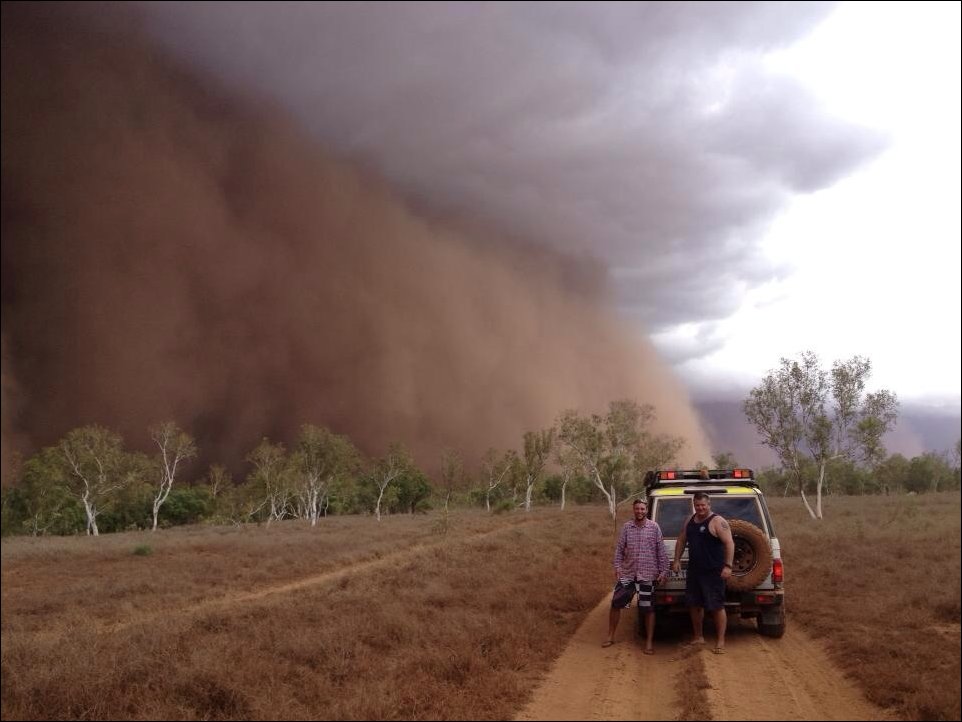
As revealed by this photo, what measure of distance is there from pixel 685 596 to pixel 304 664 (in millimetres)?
5073

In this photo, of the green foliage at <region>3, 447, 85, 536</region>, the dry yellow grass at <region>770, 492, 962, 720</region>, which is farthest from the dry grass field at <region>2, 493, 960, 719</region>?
the green foliage at <region>3, 447, 85, 536</region>

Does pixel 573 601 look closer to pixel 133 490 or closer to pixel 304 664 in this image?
pixel 304 664

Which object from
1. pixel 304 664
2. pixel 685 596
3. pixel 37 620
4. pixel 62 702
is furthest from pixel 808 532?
pixel 37 620

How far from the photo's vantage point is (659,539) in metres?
8.62

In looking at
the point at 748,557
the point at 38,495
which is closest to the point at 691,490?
the point at 748,557

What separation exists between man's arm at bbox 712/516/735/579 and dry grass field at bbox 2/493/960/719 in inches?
63.9

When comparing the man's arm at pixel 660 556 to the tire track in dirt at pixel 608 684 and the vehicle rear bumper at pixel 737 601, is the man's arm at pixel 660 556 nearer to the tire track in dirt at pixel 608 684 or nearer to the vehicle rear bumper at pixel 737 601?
the vehicle rear bumper at pixel 737 601

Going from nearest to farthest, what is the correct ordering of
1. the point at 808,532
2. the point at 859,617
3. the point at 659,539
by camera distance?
1. the point at 659,539
2. the point at 859,617
3. the point at 808,532

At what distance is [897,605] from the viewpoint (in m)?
8.76

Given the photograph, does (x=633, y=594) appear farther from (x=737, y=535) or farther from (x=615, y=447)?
(x=615, y=447)

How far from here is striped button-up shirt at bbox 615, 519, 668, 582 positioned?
8539 millimetres

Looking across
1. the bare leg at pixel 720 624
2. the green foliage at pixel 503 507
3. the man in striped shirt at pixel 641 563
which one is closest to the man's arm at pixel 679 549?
the man in striped shirt at pixel 641 563

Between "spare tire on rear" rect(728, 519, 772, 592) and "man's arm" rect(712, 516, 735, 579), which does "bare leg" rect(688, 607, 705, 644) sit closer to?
"spare tire on rear" rect(728, 519, 772, 592)

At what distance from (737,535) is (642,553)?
4.35ft
